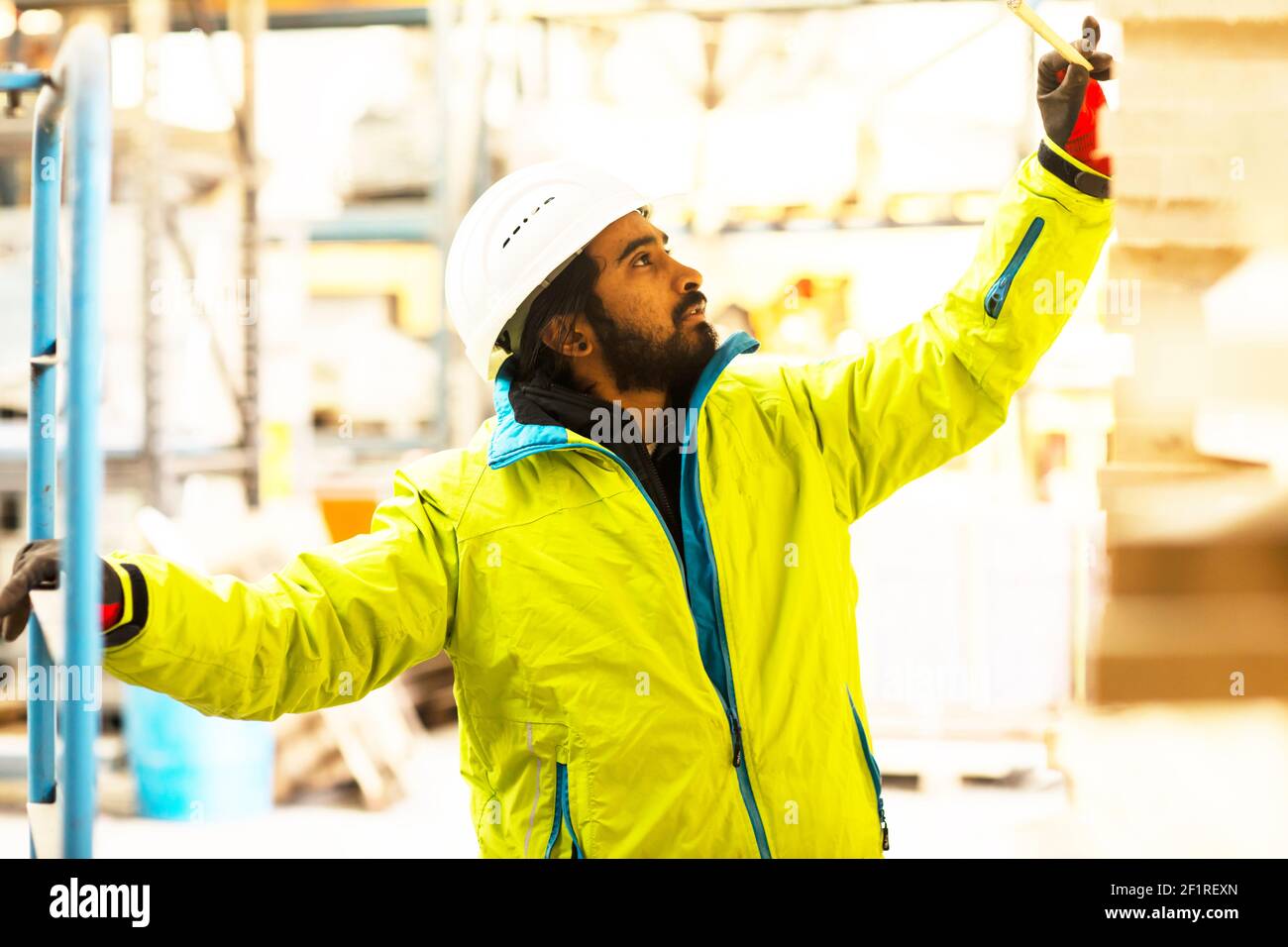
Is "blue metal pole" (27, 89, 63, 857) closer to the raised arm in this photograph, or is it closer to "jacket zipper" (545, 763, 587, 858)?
"jacket zipper" (545, 763, 587, 858)

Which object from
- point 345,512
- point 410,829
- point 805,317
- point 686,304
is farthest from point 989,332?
point 345,512

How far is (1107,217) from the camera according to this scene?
1.81 meters

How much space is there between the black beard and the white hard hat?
120mm

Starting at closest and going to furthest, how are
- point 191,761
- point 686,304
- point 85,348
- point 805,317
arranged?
point 85,348
point 686,304
point 191,761
point 805,317

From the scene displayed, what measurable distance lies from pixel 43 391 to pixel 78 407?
200 millimetres

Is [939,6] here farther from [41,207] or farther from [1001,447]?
[41,207]

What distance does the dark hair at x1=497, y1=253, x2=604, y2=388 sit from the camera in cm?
203

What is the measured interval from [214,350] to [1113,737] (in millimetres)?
4101

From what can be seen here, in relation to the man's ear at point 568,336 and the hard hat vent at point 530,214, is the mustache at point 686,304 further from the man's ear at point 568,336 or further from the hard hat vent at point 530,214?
the hard hat vent at point 530,214

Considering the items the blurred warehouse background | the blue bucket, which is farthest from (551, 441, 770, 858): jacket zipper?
the blue bucket

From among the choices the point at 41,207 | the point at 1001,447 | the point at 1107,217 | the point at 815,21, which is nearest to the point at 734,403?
the point at 1107,217

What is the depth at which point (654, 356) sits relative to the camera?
1.98 meters

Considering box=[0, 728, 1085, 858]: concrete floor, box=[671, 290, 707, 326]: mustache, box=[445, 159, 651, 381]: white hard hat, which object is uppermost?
box=[445, 159, 651, 381]: white hard hat

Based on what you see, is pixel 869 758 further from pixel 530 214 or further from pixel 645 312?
pixel 530 214
